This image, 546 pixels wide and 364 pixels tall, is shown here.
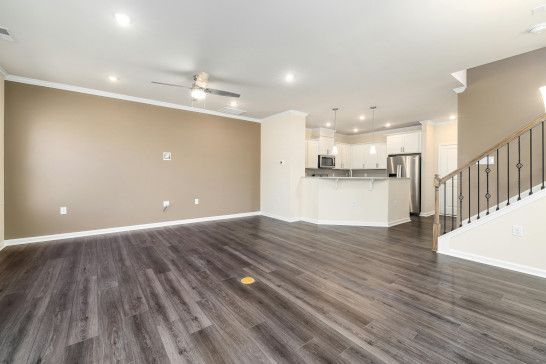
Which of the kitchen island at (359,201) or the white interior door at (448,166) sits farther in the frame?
the white interior door at (448,166)

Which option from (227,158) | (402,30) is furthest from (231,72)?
(227,158)

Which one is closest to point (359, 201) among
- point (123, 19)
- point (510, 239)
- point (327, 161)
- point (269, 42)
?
point (327, 161)

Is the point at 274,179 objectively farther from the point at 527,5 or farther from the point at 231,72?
the point at 527,5

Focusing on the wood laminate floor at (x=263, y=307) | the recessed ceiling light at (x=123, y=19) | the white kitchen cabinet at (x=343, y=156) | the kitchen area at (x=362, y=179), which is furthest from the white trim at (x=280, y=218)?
the recessed ceiling light at (x=123, y=19)

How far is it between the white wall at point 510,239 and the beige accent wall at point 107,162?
489 cm

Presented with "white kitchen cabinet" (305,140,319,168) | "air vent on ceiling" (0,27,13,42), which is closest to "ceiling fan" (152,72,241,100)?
"air vent on ceiling" (0,27,13,42)

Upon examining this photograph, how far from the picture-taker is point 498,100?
3.49m

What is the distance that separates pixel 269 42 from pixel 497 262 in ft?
13.1

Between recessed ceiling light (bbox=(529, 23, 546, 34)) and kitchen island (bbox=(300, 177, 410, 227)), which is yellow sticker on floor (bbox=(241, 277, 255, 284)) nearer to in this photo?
kitchen island (bbox=(300, 177, 410, 227))

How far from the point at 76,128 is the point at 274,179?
4.30m

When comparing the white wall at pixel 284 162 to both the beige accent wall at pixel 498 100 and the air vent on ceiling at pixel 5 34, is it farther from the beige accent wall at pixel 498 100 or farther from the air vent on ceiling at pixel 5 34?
the air vent on ceiling at pixel 5 34

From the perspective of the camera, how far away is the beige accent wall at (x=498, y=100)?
3.19m

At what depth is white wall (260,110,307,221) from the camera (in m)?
5.91

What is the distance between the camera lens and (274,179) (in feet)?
20.9
